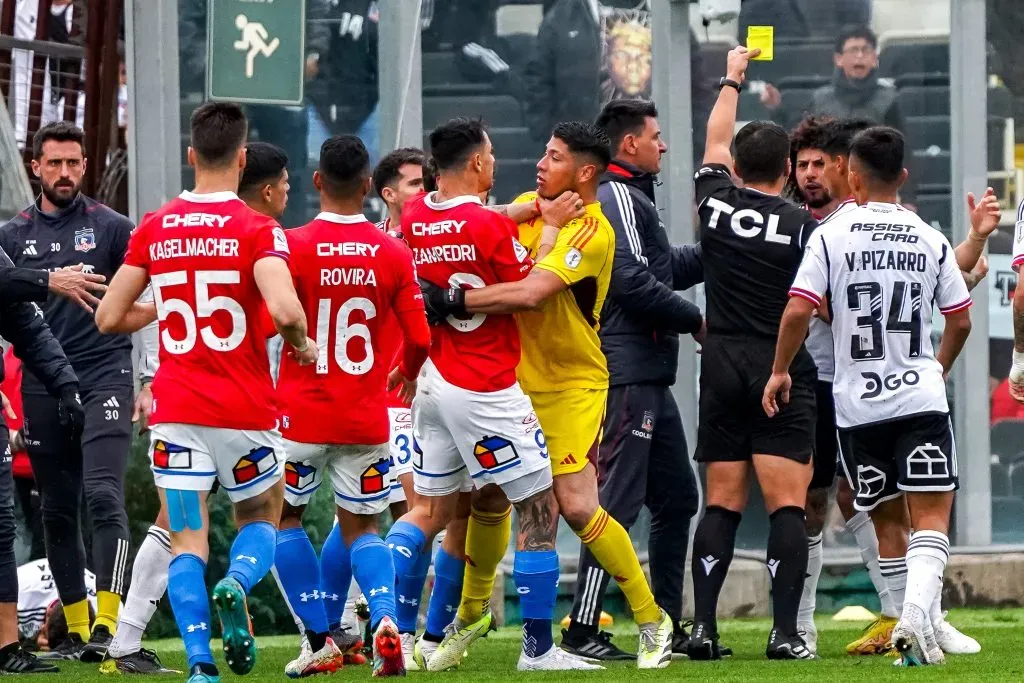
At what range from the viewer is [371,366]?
6.97 metres

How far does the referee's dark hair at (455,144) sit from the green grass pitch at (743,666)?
1958 millimetres

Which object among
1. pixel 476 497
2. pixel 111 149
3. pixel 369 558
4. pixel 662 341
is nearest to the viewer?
pixel 369 558

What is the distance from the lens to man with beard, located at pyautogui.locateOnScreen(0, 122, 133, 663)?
8289 millimetres

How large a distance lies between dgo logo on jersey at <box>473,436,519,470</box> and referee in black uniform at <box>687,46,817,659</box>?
3.76 ft

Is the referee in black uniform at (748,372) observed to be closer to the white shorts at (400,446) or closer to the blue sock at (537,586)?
the blue sock at (537,586)

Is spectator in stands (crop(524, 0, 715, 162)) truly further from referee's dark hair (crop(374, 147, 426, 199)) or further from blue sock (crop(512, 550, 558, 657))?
blue sock (crop(512, 550, 558, 657))

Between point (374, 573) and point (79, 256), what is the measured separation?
2489 mm

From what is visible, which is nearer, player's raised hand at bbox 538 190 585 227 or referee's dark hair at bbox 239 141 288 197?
player's raised hand at bbox 538 190 585 227

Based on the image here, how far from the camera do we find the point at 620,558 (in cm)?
714

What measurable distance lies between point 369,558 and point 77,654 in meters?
2.18

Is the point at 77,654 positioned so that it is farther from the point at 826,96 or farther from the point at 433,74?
the point at 826,96

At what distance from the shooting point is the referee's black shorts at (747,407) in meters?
7.58

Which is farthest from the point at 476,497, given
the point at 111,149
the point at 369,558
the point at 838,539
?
the point at 111,149

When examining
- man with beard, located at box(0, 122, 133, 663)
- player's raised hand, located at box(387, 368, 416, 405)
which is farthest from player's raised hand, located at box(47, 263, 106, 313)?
player's raised hand, located at box(387, 368, 416, 405)
